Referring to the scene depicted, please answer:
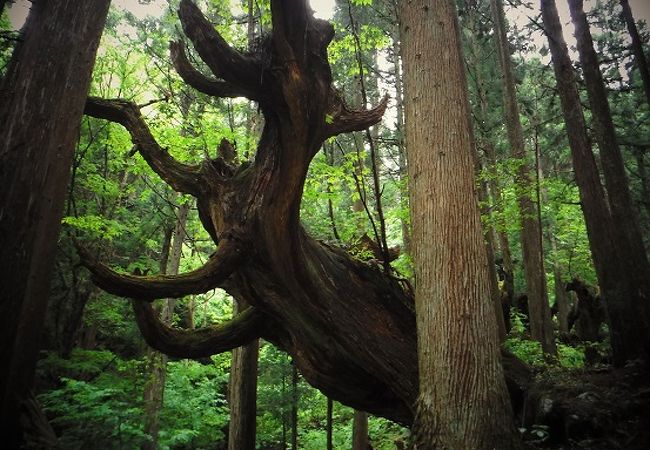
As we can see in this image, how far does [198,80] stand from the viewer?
409cm

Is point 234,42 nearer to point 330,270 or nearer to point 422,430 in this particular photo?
point 330,270

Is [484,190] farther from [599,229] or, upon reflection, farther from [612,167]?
[599,229]

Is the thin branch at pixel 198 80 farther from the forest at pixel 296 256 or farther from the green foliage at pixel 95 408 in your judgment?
the green foliage at pixel 95 408

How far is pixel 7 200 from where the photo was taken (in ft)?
10.0

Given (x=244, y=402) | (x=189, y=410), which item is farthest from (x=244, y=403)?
(x=189, y=410)

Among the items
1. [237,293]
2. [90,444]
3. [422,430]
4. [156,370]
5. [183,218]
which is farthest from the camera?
[183,218]

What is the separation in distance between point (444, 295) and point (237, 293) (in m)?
3.69

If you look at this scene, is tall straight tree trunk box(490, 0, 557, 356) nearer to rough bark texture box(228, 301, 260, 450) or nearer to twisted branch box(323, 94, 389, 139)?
twisted branch box(323, 94, 389, 139)

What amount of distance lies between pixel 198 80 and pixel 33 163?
1.77m

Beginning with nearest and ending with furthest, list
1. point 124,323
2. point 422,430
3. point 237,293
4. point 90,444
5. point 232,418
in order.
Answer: point 422,430, point 90,444, point 237,293, point 232,418, point 124,323

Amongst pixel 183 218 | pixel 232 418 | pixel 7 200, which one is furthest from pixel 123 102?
pixel 232 418

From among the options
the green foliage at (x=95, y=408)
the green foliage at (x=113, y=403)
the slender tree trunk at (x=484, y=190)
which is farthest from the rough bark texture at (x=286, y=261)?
the slender tree trunk at (x=484, y=190)

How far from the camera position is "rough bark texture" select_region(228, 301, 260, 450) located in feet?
23.3

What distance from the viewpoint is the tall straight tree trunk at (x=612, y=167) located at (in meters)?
6.54
